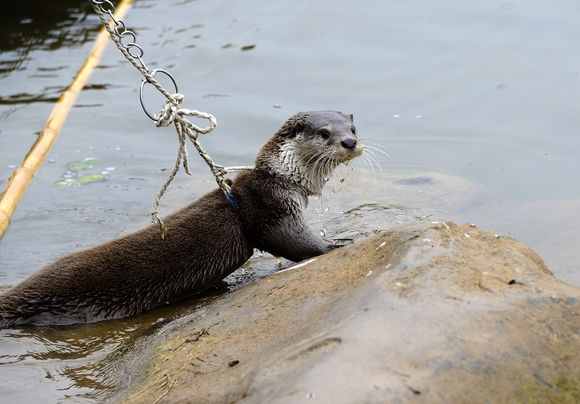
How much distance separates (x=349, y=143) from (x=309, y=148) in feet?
0.94

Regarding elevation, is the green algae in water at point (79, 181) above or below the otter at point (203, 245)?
below

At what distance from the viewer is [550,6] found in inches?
388

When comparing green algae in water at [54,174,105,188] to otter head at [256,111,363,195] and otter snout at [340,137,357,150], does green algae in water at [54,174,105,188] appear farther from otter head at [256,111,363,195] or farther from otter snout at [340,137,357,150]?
otter snout at [340,137,357,150]

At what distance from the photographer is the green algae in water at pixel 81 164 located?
7.93 meters

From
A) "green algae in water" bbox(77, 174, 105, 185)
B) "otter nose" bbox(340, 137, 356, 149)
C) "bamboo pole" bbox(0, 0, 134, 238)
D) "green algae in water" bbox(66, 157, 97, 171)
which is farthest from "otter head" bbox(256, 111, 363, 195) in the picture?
"green algae in water" bbox(66, 157, 97, 171)

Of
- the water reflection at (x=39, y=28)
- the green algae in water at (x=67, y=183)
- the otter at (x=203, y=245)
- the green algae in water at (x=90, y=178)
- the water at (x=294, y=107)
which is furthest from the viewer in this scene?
the water reflection at (x=39, y=28)

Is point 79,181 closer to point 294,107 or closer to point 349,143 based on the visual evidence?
point 294,107

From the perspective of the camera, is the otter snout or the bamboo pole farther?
the bamboo pole

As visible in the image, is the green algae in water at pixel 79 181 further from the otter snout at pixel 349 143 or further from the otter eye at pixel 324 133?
the otter snout at pixel 349 143

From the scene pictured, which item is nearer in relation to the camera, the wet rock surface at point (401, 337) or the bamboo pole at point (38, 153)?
the wet rock surface at point (401, 337)

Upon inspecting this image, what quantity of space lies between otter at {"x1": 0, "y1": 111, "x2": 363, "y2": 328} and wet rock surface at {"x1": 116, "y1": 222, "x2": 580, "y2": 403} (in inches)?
40.0

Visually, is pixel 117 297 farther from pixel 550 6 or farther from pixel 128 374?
pixel 550 6

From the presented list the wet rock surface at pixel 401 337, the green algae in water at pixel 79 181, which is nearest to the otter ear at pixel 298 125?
the wet rock surface at pixel 401 337

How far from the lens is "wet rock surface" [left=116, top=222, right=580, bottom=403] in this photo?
254 cm
